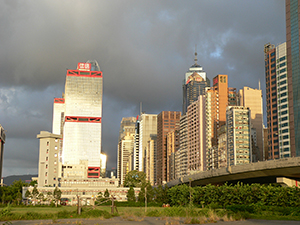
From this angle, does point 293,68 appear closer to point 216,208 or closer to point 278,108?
point 278,108

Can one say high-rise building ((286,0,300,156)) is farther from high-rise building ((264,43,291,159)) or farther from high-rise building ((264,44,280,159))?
high-rise building ((264,44,280,159))

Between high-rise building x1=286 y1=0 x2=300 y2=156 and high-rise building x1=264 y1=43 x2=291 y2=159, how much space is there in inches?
83.5

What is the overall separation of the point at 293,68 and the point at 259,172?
337 feet

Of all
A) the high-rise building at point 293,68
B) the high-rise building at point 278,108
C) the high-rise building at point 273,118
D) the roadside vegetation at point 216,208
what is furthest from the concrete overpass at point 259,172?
the high-rise building at point 273,118

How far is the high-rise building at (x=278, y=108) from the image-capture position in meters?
181

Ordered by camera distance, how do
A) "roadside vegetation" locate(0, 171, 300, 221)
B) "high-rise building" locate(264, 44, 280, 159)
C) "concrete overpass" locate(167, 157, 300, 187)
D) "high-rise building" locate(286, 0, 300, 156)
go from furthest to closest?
"high-rise building" locate(264, 44, 280, 159) < "high-rise building" locate(286, 0, 300, 156) < "concrete overpass" locate(167, 157, 300, 187) < "roadside vegetation" locate(0, 171, 300, 221)

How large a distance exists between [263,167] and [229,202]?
38.1 feet

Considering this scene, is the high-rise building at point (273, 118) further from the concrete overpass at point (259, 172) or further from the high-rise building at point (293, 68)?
the concrete overpass at point (259, 172)

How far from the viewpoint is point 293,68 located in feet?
602

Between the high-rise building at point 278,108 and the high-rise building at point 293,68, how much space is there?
2.12 metres

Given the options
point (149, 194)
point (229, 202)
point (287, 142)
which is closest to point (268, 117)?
point (287, 142)

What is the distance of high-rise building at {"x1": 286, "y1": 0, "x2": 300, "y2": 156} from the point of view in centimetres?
17462

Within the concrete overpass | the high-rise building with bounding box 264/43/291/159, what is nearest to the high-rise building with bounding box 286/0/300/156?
the high-rise building with bounding box 264/43/291/159

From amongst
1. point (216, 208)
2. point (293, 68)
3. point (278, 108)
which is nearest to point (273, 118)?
point (278, 108)
